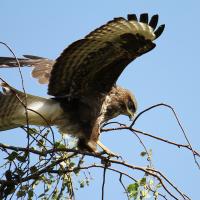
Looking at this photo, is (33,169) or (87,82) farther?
(87,82)

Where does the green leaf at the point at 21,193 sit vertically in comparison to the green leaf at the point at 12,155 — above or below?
below

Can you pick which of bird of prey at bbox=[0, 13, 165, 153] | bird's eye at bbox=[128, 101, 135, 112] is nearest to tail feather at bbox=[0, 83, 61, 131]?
bird of prey at bbox=[0, 13, 165, 153]

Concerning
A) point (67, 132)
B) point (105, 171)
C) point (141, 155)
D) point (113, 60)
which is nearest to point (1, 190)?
point (105, 171)

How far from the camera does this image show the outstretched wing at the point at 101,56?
4.23 m

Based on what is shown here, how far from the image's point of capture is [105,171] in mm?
3205

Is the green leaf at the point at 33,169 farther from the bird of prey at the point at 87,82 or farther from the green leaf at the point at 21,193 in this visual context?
the bird of prey at the point at 87,82

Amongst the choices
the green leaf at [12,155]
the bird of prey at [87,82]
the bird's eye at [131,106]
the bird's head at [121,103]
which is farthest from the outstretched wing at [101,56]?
the green leaf at [12,155]

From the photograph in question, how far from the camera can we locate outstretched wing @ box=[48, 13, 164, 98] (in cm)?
423

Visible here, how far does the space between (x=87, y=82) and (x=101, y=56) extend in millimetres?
373

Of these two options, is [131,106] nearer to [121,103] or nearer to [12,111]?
[121,103]

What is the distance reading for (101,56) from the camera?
14.8 feet

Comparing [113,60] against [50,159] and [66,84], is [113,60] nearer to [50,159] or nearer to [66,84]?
[66,84]

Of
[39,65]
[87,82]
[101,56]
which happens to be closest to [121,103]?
[87,82]

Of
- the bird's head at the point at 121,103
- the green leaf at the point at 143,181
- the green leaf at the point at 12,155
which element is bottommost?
the bird's head at the point at 121,103
